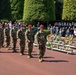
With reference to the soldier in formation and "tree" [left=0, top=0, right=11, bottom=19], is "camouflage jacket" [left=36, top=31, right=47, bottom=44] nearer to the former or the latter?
the soldier in formation

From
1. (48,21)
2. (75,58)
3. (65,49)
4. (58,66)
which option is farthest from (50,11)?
(58,66)

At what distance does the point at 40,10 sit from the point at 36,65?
25386 millimetres

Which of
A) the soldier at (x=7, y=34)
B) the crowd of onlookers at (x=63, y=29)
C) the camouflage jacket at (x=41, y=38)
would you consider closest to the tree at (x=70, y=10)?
the crowd of onlookers at (x=63, y=29)

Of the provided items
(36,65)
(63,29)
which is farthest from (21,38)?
(63,29)

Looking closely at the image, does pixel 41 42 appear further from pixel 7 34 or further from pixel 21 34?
pixel 7 34

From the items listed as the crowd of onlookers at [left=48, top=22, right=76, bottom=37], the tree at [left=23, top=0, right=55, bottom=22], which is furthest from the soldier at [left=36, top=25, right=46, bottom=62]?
the tree at [left=23, top=0, right=55, bottom=22]

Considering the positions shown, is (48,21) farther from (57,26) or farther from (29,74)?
(29,74)

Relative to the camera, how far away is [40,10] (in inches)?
1634

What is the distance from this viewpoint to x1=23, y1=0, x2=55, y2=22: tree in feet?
136

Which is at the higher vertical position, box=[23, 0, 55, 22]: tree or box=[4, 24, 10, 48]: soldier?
box=[23, 0, 55, 22]: tree

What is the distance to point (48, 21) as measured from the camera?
4191cm

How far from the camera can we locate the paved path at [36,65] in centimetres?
1470

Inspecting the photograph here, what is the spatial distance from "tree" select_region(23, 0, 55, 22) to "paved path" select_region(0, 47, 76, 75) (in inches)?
832

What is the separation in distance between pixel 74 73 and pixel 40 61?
3452 mm
